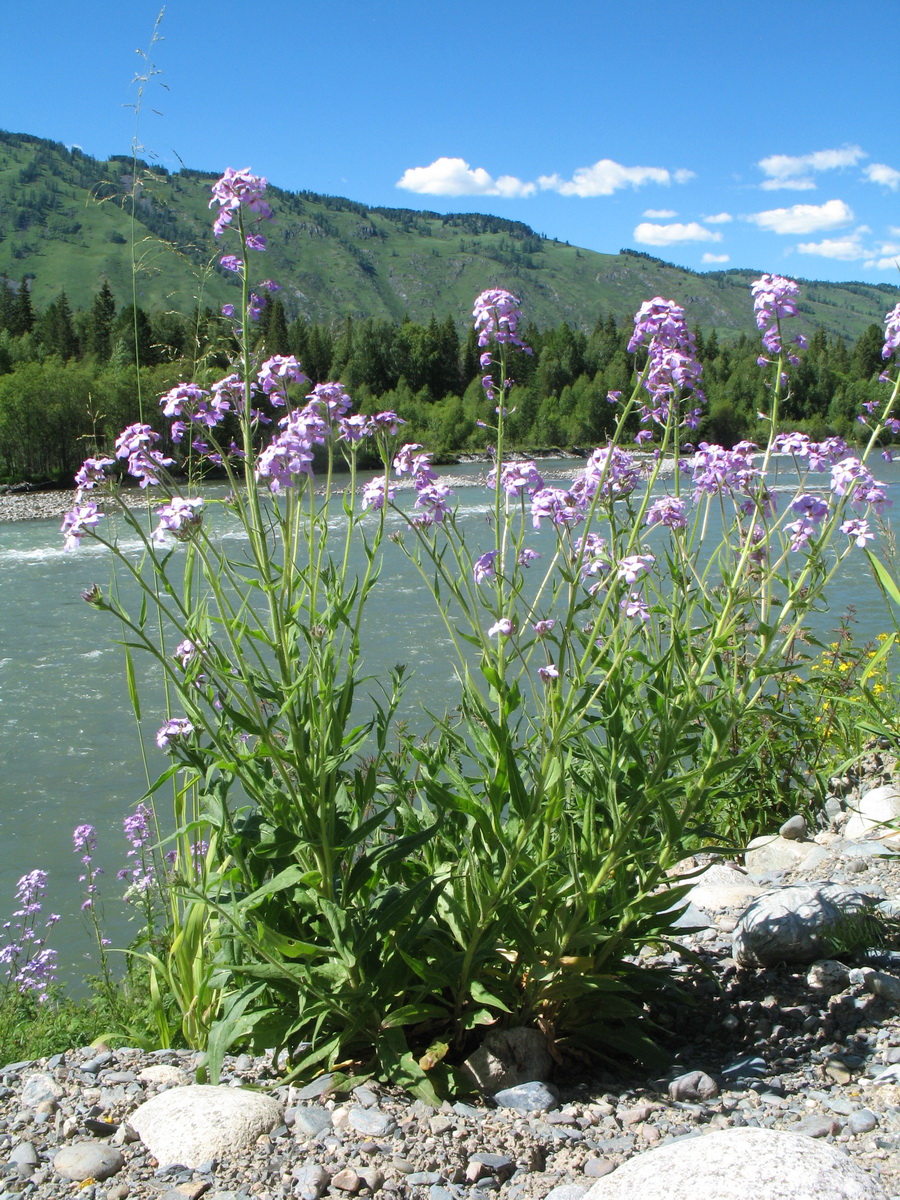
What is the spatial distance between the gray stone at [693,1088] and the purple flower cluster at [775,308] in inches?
79.3

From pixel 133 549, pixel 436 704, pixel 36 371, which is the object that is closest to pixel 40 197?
pixel 36 371

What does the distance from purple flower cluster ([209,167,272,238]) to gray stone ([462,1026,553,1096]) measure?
2.27 m

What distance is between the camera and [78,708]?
34.8ft

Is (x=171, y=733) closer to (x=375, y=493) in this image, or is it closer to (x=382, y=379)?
(x=375, y=493)

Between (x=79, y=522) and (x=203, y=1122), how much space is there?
4.76ft

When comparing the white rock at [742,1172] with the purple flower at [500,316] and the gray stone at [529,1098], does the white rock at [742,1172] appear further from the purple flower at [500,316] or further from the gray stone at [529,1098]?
the purple flower at [500,316]

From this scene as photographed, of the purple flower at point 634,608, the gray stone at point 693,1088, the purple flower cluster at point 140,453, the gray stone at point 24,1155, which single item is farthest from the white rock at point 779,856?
the purple flower cluster at point 140,453

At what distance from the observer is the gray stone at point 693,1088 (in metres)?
2.39

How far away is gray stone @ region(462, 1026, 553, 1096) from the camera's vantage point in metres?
2.49

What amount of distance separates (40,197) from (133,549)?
672 ft

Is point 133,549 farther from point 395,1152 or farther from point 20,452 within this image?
point 20,452

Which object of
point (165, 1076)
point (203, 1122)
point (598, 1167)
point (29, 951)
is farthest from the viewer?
point (29, 951)

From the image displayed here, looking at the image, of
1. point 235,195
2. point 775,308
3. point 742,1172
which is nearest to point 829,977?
point 742,1172

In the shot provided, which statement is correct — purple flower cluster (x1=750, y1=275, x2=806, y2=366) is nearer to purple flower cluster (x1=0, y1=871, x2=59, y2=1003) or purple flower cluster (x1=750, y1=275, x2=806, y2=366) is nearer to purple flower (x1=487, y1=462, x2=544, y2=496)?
purple flower (x1=487, y1=462, x2=544, y2=496)
